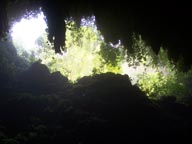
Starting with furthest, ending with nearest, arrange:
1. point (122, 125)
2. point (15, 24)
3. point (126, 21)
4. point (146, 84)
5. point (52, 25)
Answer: point (146, 84)
point (15, 24)
point (122, 125)
point (126, 21)
point (52, 25)

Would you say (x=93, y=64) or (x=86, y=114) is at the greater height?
(x=93, y=64)

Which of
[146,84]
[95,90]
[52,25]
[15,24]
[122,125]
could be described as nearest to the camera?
[52,25]

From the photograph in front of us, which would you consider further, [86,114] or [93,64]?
[93,64]

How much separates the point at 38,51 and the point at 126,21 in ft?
90.5

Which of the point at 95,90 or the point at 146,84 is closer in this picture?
the point at 95,90

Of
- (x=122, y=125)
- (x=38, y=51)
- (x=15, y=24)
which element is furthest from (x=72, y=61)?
(x=122, y=125)

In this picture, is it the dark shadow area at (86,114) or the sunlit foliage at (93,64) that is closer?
the dark shadow area at (86,114)

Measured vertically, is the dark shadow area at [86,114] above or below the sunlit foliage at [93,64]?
below

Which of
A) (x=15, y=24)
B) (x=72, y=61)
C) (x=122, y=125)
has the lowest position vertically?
(x=122, y=125)

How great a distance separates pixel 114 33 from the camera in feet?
31.2

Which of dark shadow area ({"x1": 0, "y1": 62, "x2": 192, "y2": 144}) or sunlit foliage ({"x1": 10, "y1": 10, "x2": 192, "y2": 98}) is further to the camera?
sunlit foliage ({"x1": 10, "y1": 10, "x2": 192, "y2": 98})

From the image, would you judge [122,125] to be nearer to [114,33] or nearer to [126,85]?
[126,85]

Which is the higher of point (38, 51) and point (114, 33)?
point (38, 51)

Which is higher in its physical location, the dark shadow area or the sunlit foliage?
the sunlit foliage
